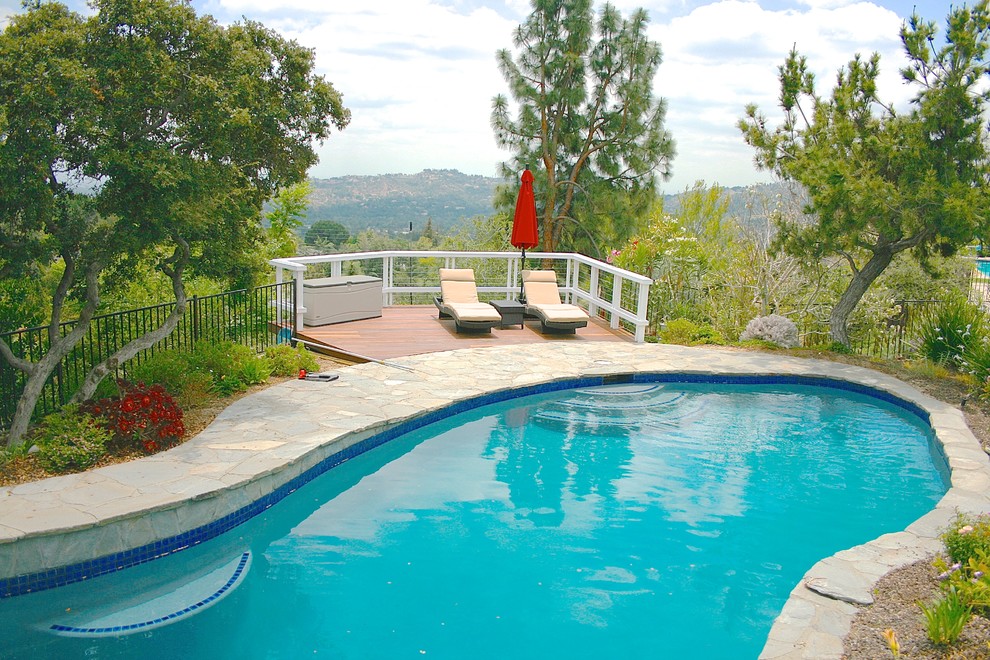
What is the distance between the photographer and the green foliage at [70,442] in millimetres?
5984

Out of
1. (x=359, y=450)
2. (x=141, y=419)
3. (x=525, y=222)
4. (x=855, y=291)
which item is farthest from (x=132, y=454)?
(x=855, y=291)

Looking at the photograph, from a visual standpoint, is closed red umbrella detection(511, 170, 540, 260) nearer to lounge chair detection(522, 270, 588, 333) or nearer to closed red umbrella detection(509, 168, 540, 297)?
closed red umbrella detection(509, 168, 540, 297)

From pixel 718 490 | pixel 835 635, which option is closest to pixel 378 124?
pixel 718 490

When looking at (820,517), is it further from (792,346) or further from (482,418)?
(792,346)

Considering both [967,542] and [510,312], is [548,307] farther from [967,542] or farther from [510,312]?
[967,542]

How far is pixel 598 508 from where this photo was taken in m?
6.71

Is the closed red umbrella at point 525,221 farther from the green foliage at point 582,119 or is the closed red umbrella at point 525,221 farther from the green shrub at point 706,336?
the green foliage at point 582,119

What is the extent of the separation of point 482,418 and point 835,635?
16.3 feet

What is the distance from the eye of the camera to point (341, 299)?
468 inches

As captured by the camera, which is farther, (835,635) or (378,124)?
(378,124)

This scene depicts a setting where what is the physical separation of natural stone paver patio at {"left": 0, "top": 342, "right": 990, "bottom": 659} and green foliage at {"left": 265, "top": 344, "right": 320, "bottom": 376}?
384mm

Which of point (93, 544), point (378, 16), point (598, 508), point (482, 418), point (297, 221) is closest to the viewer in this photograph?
point (93, 544)

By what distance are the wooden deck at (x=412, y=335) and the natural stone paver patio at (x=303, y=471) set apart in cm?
62

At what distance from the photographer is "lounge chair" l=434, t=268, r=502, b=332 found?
1166 cm
